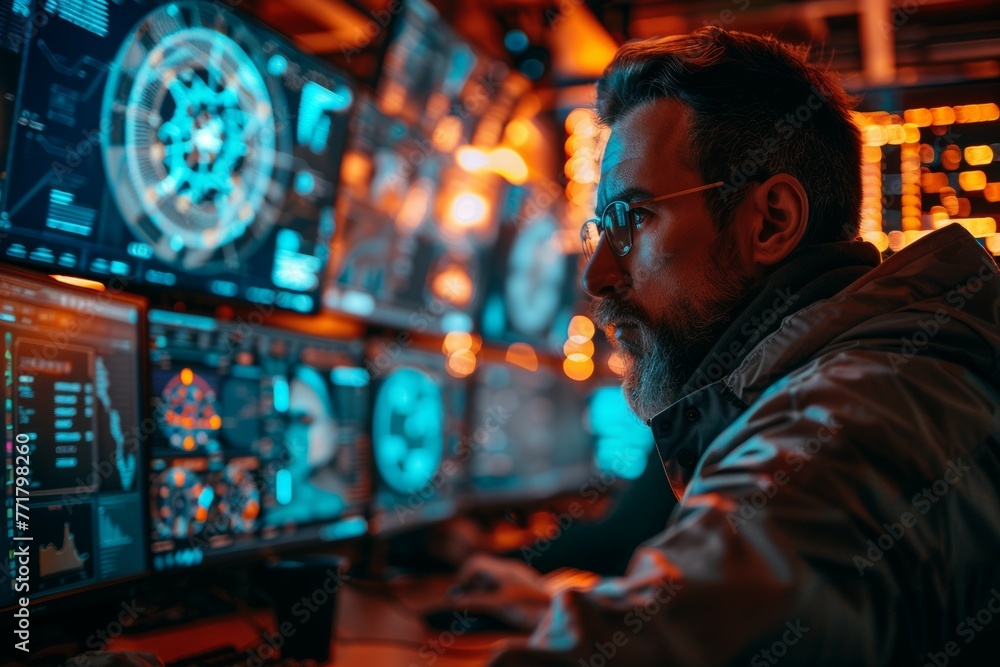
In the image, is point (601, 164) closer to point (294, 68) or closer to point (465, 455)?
point (294, 68)

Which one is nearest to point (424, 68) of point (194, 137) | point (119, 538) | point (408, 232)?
point (408, 232)

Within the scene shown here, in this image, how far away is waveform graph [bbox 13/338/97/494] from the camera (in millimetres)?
1197

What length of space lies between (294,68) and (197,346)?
2.10 ft

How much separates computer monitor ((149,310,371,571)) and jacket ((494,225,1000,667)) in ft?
3.24

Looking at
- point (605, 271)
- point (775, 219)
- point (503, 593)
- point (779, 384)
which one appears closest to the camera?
point (779, 384)

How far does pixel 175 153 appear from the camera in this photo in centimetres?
156

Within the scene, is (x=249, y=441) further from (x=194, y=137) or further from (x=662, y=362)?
(x=662, y=362)

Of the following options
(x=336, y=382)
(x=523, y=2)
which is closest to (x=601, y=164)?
(x=336, y=382)

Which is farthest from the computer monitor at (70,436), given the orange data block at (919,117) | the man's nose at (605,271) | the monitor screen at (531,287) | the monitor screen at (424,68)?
the orange data block at (919,117)

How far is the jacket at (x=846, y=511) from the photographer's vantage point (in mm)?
673

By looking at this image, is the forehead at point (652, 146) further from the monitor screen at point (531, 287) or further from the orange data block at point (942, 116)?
the monitor screen at point (531, 287)

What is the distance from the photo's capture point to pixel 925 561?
76cm

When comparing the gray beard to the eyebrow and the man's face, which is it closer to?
the man's face

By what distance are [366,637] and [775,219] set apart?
117 cm
